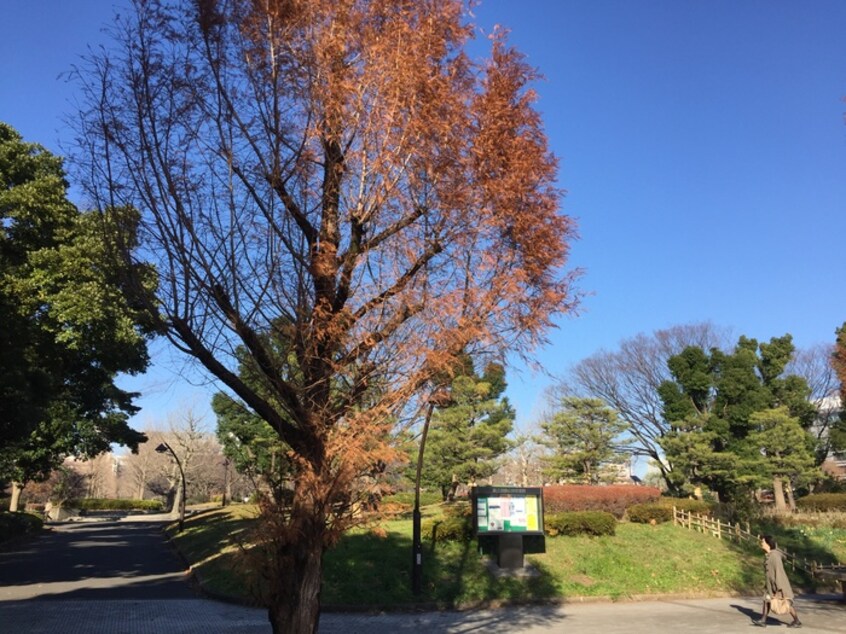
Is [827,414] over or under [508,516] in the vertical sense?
over

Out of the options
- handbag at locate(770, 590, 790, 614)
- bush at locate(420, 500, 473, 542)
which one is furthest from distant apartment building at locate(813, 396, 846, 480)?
handbag at locate(770, 590, 790, 614)

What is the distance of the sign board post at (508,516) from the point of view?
16203 millimetres

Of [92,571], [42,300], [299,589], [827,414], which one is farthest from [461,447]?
[299,589]

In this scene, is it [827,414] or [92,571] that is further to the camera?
[827,414]

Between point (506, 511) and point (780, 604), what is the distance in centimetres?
710

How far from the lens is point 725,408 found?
35.0 meters

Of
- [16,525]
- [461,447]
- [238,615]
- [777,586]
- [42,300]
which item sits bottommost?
[238,615]

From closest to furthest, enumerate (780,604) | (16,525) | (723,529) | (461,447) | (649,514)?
(780,604) < (649,514) < (723,529) < (16,525) < (461,447)

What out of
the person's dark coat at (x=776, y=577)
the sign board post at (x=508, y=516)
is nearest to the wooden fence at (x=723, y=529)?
the sign board post at (x=508, y=516)

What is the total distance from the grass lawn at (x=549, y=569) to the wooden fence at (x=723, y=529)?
514 millimetres

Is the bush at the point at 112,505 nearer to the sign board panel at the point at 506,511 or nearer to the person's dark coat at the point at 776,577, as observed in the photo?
the sign board panel at the point at 506,511

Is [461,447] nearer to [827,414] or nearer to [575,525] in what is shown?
[575,525]

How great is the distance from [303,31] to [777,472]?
1376 inches

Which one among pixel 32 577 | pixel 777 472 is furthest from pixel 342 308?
pixel 777 472
